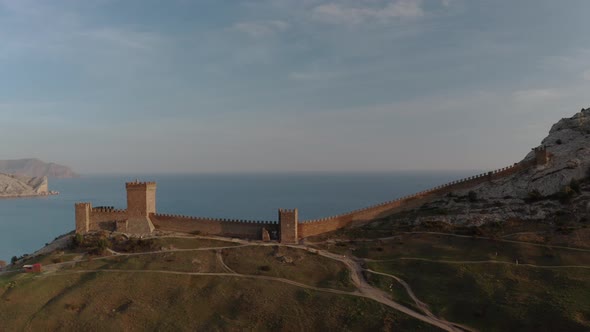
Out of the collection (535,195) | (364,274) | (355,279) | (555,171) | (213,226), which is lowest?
(355,279)

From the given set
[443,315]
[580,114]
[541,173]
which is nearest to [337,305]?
[443,315]

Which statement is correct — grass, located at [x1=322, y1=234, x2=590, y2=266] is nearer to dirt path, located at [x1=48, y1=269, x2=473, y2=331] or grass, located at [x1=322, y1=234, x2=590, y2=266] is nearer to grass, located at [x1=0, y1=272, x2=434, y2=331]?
dirt path, located at [x1=48, y1=269, x2=473, y2=331]

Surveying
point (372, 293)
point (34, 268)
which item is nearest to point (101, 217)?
point (34, 268)

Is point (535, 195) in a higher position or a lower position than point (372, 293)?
higher

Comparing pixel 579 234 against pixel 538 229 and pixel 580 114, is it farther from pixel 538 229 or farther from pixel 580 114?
pixel 580 114

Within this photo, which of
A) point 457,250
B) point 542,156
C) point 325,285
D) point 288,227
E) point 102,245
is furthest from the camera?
point 542,156

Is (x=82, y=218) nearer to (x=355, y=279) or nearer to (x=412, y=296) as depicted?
(x=355, y=279)
